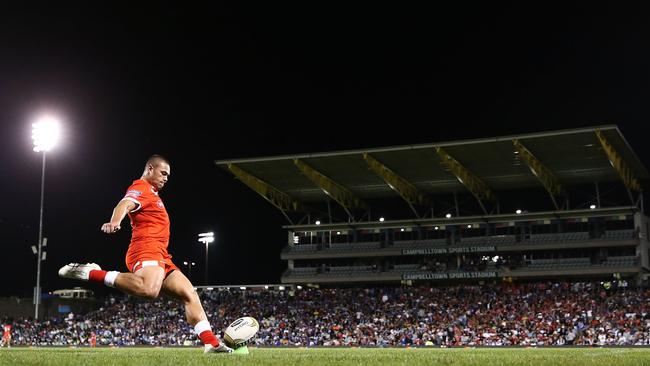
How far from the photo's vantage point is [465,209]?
209 feet

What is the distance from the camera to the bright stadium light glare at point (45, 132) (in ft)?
148

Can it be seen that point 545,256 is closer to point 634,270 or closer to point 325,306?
point 634,270

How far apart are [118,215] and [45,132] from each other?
3909cm

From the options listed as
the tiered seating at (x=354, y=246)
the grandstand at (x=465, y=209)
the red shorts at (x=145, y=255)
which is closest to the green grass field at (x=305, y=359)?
the red shorts at (x=145, y=255)

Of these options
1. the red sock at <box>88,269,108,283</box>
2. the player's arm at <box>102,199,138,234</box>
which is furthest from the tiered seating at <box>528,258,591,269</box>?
the player's arm at <box>102,199,138,234</box>

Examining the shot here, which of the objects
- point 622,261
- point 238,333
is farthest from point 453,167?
point 238,333

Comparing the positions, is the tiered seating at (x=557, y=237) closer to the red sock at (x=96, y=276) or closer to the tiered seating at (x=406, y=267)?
the tiered seating at (x=406, y=267)

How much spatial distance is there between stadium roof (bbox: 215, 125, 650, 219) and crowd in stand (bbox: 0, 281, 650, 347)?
311 inches

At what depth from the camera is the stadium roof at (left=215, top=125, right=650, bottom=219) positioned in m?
49.2

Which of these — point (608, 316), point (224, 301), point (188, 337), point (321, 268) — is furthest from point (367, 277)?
point (608, 316)

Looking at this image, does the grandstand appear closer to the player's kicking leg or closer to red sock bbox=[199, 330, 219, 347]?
red sock bbox=[199, 330, 219, 347]

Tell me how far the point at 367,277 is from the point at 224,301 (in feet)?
40.9

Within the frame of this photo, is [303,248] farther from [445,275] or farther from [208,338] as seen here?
[208,338]

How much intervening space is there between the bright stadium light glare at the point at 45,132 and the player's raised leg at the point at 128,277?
37.9 m
